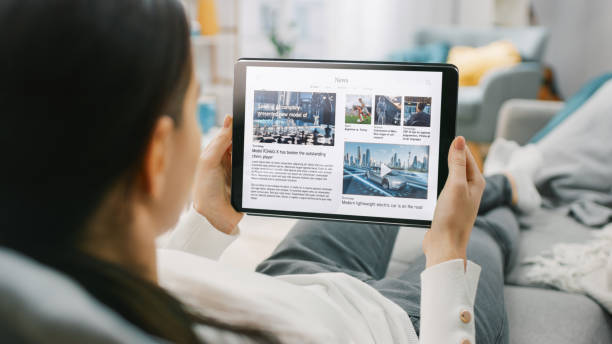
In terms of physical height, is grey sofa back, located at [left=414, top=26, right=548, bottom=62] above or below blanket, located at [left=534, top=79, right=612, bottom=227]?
above

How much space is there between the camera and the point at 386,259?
1085 mm

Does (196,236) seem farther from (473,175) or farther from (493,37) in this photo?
(493,37)

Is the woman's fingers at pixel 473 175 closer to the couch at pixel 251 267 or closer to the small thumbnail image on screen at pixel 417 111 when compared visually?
the small thumbnail image on screen at pixel 417 111

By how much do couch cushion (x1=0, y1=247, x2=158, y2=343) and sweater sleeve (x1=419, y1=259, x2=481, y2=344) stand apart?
42cm

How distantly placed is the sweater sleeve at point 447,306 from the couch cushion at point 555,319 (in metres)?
0.33

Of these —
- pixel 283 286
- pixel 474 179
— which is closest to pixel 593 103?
pixel 474 179

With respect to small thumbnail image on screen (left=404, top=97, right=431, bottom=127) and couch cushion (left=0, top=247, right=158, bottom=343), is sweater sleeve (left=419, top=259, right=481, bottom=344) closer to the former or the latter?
small thumbnail image on screen (left=404, top=97, right=431, bottom=127)

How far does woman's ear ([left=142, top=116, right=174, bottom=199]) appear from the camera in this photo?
41cm

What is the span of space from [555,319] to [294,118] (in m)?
0.61

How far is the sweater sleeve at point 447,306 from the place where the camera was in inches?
24.5

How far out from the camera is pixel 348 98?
2.64ft

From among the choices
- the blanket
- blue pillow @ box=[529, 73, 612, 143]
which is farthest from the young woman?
blue pillow @ box=[529, 73, 612, 143]

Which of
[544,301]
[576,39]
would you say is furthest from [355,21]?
[544,301]

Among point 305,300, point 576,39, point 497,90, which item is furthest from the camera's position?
point 576,39
